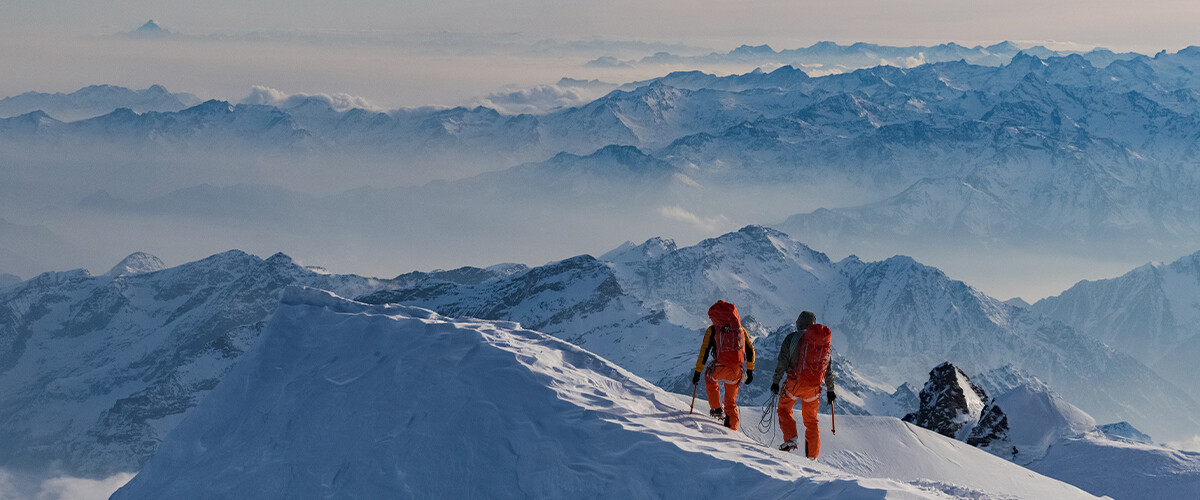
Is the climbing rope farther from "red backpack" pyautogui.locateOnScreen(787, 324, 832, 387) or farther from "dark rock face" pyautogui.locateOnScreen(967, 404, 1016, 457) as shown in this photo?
"dark rock face" pyautogui.locateOnScreen(967, 404, 1016, 457)

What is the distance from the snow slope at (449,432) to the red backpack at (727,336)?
1566 millimetres

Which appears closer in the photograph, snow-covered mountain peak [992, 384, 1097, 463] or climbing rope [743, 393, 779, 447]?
climbing rope [743, 393, 779, 447]

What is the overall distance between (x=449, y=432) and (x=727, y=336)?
262 inches

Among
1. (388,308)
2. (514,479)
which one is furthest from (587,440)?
(388,308)

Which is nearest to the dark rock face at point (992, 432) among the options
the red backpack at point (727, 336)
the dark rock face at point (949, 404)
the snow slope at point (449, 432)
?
the dark rock face at point (949, 404)

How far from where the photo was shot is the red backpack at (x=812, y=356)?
19828 mm

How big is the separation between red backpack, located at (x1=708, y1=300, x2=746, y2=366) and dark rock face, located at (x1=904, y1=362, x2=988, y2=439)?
26040 millimetres

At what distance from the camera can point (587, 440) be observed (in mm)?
18531

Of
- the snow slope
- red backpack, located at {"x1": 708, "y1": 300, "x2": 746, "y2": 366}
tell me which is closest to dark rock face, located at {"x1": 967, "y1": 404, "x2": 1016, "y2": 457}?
the snow slope

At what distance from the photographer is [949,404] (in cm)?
4503

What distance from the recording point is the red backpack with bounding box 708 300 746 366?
21.0 meters

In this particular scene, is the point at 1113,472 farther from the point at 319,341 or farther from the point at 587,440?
the point at 319,341

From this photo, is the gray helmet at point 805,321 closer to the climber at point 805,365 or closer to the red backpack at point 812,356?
the climber at point 805,365

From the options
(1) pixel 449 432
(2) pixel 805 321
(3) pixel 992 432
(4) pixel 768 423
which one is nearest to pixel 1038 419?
(3) pixel 992 432
